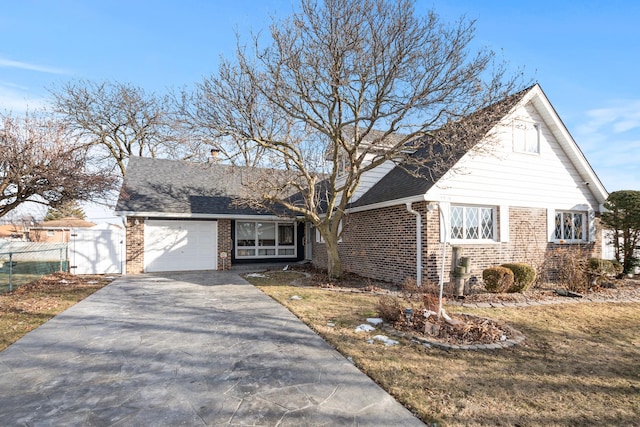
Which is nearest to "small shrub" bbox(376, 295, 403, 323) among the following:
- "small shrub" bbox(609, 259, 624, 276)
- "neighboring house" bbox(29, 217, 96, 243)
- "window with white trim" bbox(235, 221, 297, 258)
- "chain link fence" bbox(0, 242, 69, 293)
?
"small shrub" bbox(609, 259, 624, 276)

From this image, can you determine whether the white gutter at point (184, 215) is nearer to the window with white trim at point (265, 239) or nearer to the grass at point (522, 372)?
the window with white trim at point (265, 239)

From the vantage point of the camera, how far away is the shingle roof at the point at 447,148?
820 centimetres

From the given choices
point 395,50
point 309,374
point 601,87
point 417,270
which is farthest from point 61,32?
point 601,87

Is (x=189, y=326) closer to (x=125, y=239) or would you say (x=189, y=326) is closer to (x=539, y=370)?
(x=539, y=370)

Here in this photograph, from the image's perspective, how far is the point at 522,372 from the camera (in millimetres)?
3955

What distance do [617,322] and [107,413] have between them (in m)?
8.46

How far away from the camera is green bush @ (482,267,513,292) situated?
27.9ft

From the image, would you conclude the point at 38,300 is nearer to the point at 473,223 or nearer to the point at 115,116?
the point at 473,223

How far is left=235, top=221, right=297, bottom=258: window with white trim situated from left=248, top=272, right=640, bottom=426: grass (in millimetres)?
10390

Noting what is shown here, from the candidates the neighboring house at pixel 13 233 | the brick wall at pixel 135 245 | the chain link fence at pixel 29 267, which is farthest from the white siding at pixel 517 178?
the neighboring house at pixel 13 233

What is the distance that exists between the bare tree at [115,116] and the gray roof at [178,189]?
224 inches

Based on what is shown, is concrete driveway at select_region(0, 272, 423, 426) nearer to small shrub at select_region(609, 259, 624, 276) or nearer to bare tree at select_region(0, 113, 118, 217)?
bare tree at select_region(0, 113, 118, 217)

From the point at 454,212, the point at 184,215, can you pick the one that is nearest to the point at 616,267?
the point at 454,212

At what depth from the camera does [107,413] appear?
3072 mm
